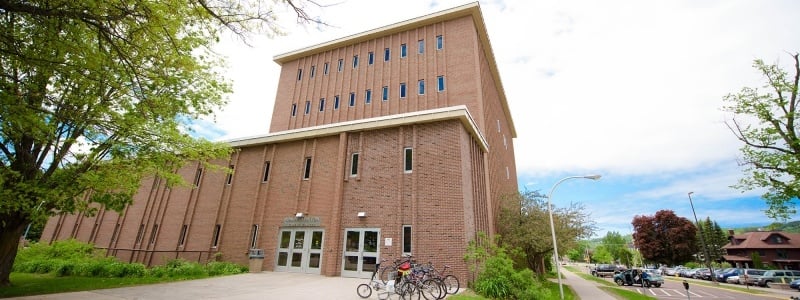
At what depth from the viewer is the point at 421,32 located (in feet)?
81.9

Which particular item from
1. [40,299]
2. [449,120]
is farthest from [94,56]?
[449,120]

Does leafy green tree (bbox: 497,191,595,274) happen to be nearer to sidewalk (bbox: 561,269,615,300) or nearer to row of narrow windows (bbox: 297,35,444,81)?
sidewalk (bbox: 561,269,615,300)

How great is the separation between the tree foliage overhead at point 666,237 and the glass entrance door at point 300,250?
211 ft

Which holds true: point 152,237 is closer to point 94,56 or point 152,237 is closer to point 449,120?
point 94,56

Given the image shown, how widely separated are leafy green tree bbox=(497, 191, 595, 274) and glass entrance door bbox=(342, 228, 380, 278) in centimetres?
913

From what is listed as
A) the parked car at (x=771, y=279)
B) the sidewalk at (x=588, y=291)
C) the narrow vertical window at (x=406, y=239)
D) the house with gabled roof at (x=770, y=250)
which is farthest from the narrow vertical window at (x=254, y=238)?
the house with gabled roof at (x=770, y=250)

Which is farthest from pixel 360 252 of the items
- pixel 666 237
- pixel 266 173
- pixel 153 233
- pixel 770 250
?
pixel 770 250

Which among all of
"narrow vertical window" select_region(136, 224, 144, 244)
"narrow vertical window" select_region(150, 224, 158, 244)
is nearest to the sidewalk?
"narrow vertical window" select_region(150, 224, 158, 244)

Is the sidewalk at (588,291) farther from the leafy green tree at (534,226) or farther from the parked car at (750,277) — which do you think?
the parked car at (750,277)

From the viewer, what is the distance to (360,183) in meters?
15.4

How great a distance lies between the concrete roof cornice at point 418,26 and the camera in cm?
2372

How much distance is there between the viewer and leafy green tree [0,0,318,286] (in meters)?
6.52

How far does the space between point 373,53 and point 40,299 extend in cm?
2256

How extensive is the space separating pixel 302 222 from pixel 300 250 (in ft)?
4.33
